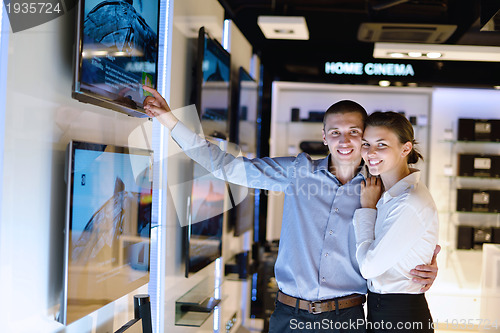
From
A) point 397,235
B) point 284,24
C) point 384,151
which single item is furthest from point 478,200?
point 397,235

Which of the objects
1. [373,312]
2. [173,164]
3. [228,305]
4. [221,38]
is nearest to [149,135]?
[173,164]

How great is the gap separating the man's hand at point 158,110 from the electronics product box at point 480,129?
480 cm

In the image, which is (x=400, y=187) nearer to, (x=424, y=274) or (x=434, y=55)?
(x=424, y=274)

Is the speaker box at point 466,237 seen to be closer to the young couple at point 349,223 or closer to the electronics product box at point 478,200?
the electronics product box at point 478,200

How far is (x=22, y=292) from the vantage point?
1.64 metres

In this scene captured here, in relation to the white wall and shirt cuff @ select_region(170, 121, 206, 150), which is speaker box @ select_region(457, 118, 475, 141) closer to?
shirt cuff @ select_region(170, 121, 206, 150)

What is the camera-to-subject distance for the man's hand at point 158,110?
7.61 feet

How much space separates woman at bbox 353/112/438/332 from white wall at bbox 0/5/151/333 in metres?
1.20

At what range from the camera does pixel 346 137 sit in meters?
2.46

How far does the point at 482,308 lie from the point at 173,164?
3.45 meters

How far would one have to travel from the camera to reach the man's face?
2441mm

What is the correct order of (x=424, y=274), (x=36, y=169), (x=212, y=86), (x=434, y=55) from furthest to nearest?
(x=434, y=55) < (x=212, y=86) < (x=424, y=274) < (x=36, y=169)

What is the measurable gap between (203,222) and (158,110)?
1.34 meters

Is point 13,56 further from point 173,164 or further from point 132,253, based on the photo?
point 173,164
